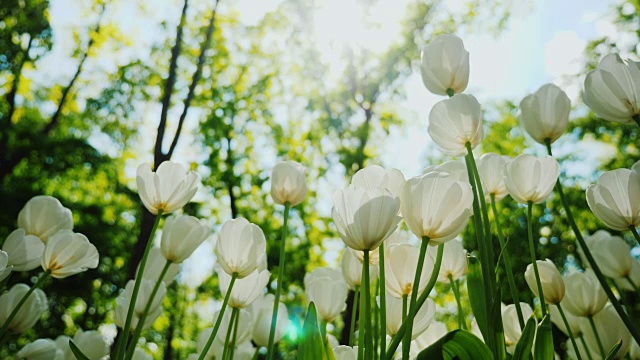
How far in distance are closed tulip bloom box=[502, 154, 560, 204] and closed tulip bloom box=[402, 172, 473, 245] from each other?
216 millimetres

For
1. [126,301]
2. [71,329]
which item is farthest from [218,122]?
[126,301]

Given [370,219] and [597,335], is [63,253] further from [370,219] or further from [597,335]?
[597,335]

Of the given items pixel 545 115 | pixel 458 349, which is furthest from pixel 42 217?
pixel 545 115

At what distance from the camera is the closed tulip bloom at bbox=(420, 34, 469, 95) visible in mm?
925

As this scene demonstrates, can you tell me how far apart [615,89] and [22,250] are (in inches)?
41.8

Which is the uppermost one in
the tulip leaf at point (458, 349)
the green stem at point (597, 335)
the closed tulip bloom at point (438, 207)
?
the closed tulip bloom at point (438, 207)

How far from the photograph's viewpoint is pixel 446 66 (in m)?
0.93

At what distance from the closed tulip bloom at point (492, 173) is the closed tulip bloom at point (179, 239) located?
56 centimetres

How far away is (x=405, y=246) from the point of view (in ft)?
2.71

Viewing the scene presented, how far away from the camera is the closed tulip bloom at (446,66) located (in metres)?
0.93

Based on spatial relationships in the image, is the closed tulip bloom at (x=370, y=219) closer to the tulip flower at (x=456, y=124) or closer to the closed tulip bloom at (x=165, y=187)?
the tulip flower at (x=456, y=124)

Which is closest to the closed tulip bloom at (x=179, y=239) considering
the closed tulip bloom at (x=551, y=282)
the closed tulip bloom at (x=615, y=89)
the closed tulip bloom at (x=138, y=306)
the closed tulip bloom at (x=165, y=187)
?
the closed tulip bloom at (x=165, y=187)

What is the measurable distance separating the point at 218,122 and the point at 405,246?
925cm

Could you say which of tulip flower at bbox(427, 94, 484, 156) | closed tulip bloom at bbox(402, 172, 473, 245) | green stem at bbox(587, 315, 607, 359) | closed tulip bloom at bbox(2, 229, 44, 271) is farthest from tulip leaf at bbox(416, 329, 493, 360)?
closed tulip bloom at bbox(2, 229, 44, 271)
